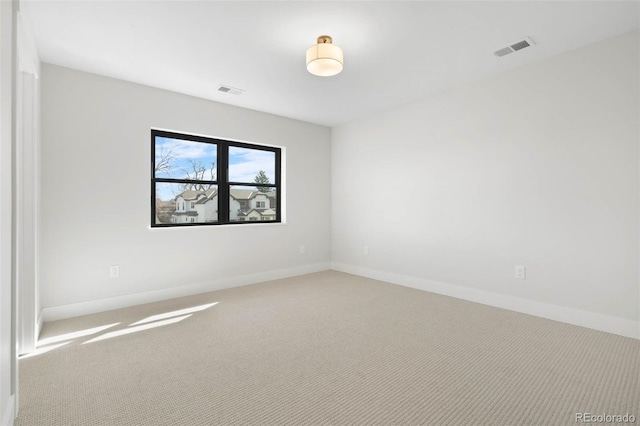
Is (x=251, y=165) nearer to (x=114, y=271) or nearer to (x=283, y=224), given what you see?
(x=283, y=224)

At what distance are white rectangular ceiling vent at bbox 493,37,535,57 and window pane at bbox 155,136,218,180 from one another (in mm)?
3418

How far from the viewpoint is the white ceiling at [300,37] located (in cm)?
230

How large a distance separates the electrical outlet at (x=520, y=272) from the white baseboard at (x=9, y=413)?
156 inches

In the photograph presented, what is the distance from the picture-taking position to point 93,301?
10.9 ft

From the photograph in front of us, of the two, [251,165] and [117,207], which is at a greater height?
[251,165]

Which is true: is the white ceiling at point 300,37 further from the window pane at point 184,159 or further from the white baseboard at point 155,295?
the white baseboard at point 155,295

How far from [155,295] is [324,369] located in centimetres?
246

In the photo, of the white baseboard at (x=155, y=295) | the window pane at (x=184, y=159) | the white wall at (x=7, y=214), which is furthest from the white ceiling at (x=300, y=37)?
the white baseboard at (x=155, y=295)

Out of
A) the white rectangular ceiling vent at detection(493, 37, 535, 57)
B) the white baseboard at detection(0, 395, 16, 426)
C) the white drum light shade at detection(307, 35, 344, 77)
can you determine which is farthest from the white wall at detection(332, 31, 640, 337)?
the white baseboard at detection(0, 395, 16, 426)

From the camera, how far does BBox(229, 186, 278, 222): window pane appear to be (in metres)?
4.56

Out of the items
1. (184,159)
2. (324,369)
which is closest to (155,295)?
(184,159)

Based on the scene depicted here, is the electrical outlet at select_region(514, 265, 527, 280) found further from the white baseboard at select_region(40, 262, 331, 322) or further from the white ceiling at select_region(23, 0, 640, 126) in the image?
the white baseboard at select_region(40, 262, 331, 322)

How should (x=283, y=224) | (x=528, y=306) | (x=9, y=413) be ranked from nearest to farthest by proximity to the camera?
(x=9, y=413) < (x=528, y=306) < (x=283, y=224)

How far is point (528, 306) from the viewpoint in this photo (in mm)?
3254
